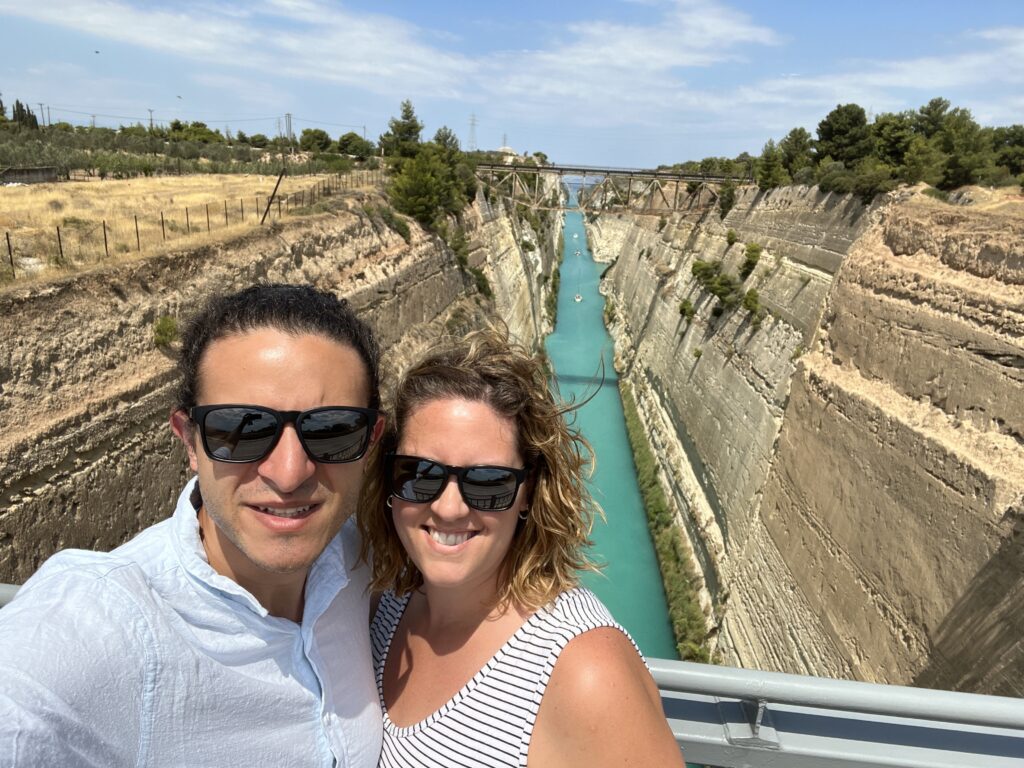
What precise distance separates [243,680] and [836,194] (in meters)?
15.0

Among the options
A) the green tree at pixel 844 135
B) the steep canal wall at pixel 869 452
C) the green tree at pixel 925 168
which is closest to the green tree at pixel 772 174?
the green tree at pixel 844 135

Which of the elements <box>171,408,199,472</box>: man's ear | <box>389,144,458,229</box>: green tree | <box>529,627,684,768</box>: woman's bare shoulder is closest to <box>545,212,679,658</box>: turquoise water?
<box>529,627,684,768</box>: woman's bare shoulder

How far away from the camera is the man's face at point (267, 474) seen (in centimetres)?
141

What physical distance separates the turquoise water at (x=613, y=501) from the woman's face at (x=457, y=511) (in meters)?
0.27

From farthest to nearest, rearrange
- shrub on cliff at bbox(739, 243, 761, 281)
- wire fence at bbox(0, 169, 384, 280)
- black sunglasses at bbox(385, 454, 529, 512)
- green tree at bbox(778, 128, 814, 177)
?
1. green tree at bbox(778, 128, 814, 177)
2. shrub on cliff at bbox(739, 243, 761, 281)
3. wire fence at bbox(0, 169, 384, 280)
4. black sunglasses at bbox(385, 454, 529, 512)

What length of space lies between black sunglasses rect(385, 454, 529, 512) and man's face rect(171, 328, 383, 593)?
0.98 ft

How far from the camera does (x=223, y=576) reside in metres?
1.35

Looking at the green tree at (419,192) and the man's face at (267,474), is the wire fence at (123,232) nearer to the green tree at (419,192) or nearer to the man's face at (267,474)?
the green tree at (419,192)

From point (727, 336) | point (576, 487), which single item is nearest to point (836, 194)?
point (727, 336)

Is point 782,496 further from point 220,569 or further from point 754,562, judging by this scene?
point 220,569

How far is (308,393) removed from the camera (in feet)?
4.72

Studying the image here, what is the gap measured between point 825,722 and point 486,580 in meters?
1.01

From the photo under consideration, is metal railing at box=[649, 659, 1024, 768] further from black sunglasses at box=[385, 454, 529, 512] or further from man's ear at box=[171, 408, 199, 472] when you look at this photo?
man's ear at box=[171, 408, 199, 472]

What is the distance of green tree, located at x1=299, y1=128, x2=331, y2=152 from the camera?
1454 inches
